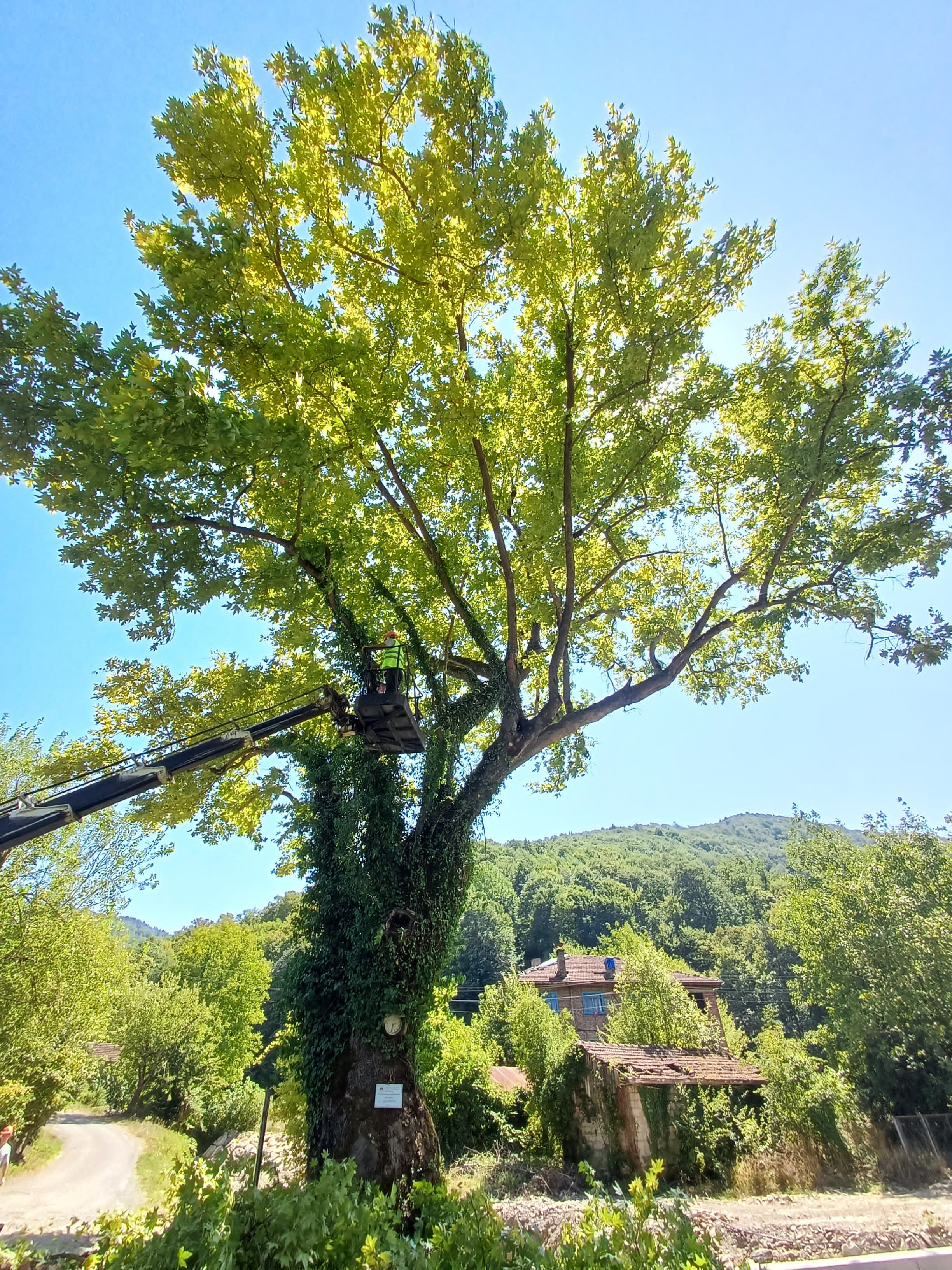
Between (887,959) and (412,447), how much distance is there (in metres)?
19.0

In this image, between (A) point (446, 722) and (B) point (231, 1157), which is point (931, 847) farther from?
(B) point (231, 1157)

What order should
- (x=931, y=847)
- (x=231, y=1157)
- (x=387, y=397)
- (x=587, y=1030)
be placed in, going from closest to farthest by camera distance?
1. (x=231, y=1157)
2. (x=387, y=397)
3. (x=931, y=847)
4. (x=587, y=1030)

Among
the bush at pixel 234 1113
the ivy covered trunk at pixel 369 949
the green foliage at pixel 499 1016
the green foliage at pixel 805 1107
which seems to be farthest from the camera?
the bush at pixel 234 1113

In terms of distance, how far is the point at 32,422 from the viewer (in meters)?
5.75

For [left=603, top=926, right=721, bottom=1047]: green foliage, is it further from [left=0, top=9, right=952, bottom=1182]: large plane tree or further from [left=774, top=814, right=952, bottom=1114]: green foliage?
[left=0, top=9, right=952, bottom=1182]: large plane tree

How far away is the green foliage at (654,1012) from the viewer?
56.2 ft

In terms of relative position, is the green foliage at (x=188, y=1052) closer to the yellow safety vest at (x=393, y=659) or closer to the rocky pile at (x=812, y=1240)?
the rocky pile at (x=812, y=1240)

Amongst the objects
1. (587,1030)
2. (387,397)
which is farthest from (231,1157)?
(587,1030)

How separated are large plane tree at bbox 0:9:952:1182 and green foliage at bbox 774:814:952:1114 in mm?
11707

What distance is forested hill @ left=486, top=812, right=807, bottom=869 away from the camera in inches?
3656

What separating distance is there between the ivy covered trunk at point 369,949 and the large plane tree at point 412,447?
0.04 metres

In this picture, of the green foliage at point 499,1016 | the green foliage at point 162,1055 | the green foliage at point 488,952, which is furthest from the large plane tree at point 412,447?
the green foliage at point 488,952

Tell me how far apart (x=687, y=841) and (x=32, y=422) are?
441 ft

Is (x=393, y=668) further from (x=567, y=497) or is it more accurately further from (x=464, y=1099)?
(x=464, y=1099)
